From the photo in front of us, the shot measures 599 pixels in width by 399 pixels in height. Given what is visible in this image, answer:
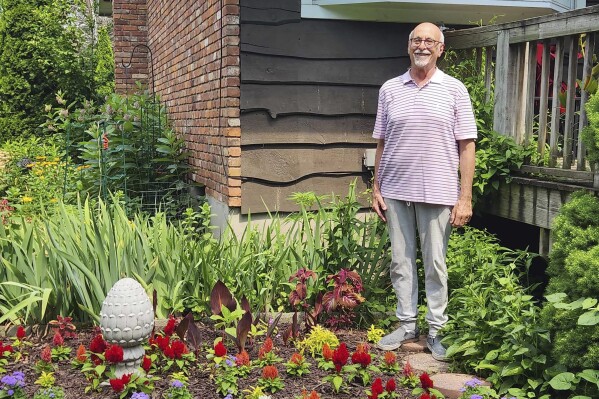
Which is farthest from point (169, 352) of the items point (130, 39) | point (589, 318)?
point (130, 39)

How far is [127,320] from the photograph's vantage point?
2.89 m

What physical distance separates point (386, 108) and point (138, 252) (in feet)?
5.37

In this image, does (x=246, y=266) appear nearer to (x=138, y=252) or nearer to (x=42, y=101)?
(x=138, y=252)

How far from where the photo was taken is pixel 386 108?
11.8ft

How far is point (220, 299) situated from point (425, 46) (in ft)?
5.57

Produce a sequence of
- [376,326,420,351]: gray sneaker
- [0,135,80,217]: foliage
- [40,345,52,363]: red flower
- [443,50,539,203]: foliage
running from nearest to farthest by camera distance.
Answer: [40,345,52,363]: red flower
[376,326,420,351]: gray sneaker
[443,50,539,203]: foliage
[0,135,80,217]: foliage

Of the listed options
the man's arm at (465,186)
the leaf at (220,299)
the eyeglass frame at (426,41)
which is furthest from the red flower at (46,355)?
the eyeglass frame at (426,41)

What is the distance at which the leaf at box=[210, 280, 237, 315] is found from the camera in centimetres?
361

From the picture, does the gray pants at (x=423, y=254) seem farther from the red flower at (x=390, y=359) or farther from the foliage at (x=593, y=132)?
the foliage at (x=593, y=132)

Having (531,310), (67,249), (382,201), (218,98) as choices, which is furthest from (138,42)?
(531,310)

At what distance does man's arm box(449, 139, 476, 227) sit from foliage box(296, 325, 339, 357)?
2.83 feet

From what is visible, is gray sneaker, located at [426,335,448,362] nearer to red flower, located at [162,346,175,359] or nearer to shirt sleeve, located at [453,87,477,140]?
shirt sleeve, located at [453,87,477,140]

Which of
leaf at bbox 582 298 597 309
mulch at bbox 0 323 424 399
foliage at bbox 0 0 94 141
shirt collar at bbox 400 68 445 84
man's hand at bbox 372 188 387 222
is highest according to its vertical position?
foliage at bbox 0 0 94 141

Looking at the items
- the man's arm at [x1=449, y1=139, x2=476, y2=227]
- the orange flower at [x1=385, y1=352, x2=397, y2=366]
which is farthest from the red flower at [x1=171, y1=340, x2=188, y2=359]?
the man's arm at [x1=449, y1=139, x2=476, y2=227]
